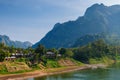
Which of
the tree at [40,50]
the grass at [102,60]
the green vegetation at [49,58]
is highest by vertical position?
the tree at [40,50]

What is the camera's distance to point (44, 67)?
12438 cm

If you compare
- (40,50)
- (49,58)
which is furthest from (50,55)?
(40,50)

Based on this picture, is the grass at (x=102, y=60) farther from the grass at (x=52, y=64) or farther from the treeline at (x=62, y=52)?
the grass at (x=52, y=64)

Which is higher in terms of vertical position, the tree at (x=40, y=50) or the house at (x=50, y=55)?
the tree at (x=40, y=50)

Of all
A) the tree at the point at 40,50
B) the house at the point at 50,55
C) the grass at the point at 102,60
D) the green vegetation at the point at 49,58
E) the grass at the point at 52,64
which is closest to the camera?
the green vegetation at the point at 49,58

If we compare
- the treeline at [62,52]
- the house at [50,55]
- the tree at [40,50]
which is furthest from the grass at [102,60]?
the tree at [40,50]

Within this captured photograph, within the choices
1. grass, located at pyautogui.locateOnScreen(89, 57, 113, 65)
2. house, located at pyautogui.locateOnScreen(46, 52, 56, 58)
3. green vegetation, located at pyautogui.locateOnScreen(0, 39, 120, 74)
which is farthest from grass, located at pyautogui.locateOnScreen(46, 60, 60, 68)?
grass, located at pyautogui.locateOnScreen(89, 57, 113, 65)

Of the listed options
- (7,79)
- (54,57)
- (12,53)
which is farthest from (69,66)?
(7,79)

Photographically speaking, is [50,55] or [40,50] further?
[50,55]

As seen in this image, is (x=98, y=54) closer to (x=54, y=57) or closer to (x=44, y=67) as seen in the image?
(x=54, y=57)

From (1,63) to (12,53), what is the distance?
1071 inches

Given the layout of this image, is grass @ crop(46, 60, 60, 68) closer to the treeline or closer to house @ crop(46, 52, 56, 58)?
the treeline

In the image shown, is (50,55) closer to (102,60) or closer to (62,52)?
(62,52)

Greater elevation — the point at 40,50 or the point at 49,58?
the point at 40,50
